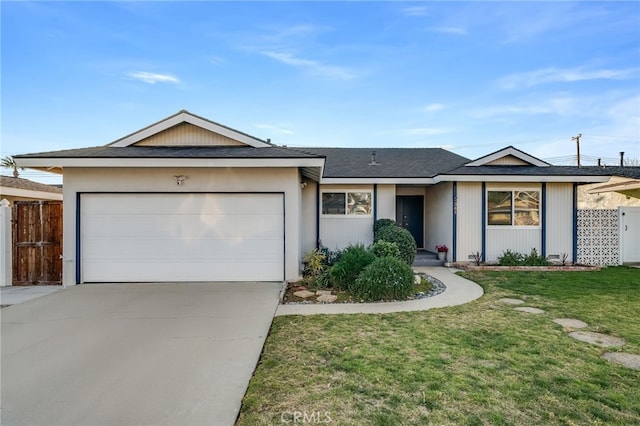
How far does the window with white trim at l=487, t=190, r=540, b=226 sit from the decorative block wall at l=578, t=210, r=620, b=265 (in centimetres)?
157

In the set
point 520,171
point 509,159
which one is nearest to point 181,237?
point 520,171

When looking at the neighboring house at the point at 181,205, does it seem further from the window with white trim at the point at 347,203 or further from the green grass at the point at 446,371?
the green grass at the point at 446,371

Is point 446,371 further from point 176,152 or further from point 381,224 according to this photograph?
point 381,224

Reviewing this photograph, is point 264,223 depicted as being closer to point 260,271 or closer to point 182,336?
point 260,271

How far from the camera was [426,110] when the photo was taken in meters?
17.8

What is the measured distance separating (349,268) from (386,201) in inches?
203

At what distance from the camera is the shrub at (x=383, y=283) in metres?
6.50

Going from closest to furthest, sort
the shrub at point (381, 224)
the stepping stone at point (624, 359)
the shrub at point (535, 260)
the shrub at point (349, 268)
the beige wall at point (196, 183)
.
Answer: the stepping stone at point (624, 359), the shrub at point (349, 268), the beige wall at point (196, 183), the shrub at point (535, 260), the shrub at point (381, 224)

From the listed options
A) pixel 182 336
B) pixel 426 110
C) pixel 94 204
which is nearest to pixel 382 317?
pixel 182 336

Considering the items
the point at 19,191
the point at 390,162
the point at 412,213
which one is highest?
the point at 390,162

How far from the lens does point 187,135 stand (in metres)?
8.70

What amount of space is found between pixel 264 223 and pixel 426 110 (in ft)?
44.8

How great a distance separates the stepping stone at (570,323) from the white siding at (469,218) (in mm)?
5669
